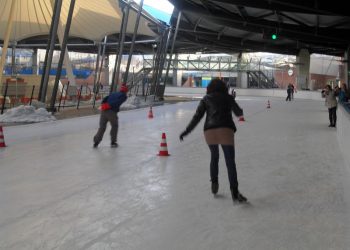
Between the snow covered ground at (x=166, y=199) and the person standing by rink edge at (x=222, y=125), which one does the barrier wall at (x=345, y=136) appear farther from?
the person standing by rink edge at (x=222, y=125)

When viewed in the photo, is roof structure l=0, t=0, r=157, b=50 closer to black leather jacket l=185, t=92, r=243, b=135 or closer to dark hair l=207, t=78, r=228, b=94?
dark hair l=207, t=78, r=228, b=94

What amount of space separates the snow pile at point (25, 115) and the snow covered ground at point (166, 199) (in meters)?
6.34

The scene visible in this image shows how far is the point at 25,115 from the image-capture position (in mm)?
17766

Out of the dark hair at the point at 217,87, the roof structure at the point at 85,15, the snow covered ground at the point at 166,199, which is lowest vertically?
the snow covered ground at the point at 166,199

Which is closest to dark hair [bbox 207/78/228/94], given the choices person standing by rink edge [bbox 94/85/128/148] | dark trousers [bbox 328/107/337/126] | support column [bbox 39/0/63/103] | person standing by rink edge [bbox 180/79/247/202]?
person standing by rink edge [bbox 180/79/247/202]

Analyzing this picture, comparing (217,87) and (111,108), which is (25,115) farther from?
(217,87)

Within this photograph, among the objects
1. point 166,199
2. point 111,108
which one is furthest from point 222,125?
point 111,108

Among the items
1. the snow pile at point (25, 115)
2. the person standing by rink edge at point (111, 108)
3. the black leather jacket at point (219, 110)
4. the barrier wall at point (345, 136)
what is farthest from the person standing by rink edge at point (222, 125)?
the snow pile at point (25, 115)

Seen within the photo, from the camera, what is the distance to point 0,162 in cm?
888

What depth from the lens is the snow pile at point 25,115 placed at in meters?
17.4

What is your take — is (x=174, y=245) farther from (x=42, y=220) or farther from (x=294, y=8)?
(x=294, y=8)

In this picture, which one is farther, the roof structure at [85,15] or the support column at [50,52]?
the roof structure at [85,15]

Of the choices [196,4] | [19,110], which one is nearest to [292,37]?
[196,4]

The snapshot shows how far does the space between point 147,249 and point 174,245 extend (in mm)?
265
